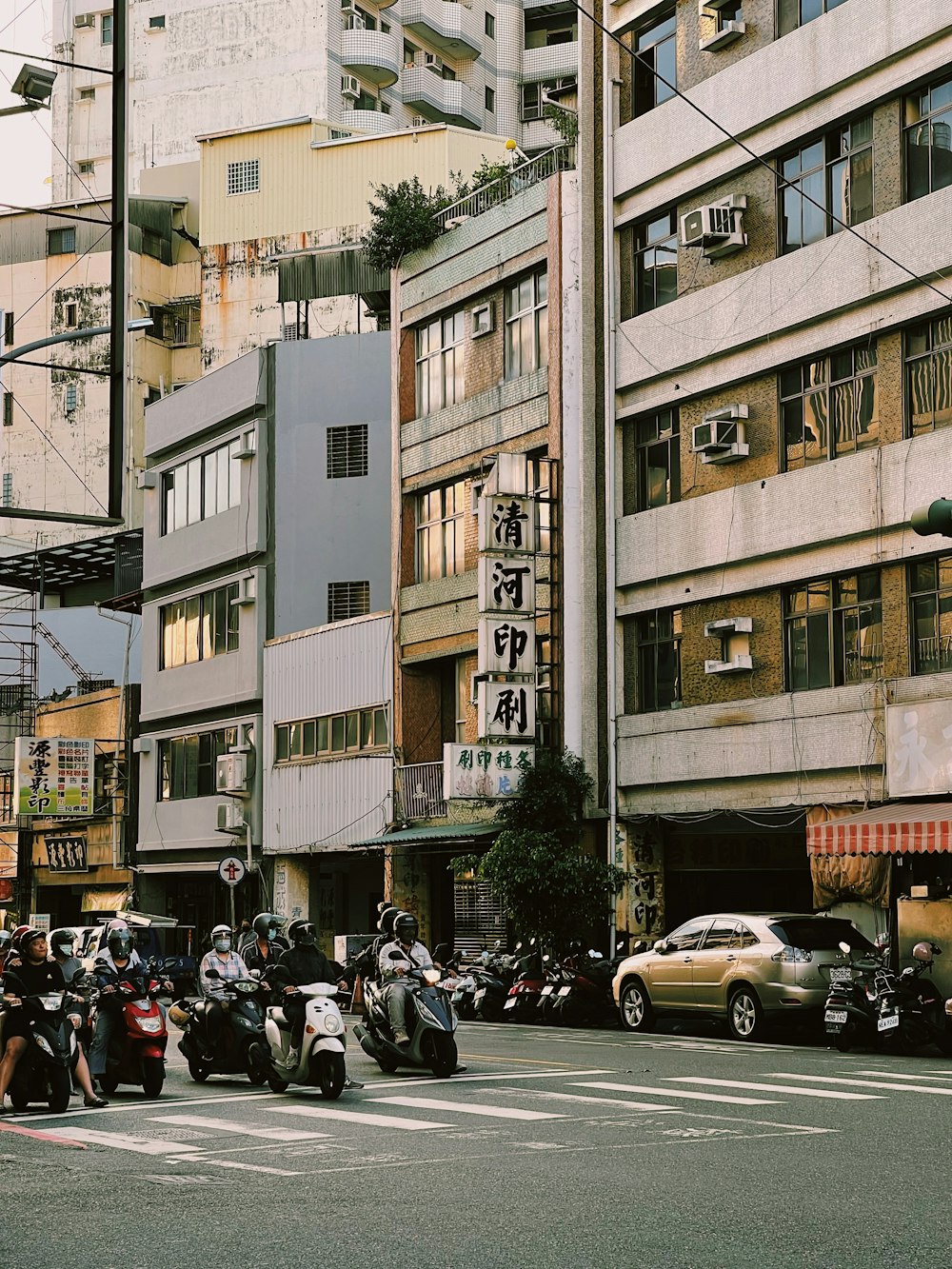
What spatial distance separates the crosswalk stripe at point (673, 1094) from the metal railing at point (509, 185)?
75.0 feet

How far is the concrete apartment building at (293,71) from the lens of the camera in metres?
68.7

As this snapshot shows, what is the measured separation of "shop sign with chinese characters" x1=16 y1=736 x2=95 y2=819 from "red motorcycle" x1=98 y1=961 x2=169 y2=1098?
116 feet

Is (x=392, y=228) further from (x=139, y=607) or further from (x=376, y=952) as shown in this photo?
(x=376, y=952)

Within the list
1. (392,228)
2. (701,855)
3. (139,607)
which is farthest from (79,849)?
(701,855)

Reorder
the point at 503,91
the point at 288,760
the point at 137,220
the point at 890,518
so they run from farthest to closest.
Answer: the point at 503,91 < the point at 137,220 < the point at 288,760 < the point at 890,518

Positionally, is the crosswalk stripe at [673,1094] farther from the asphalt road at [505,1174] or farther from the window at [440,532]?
the window at [440,532]

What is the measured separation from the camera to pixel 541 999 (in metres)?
30.2

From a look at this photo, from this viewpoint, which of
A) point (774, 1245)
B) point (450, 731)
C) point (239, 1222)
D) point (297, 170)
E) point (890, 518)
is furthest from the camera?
point (297, 170)

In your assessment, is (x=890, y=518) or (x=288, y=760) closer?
(x=890, y=518)

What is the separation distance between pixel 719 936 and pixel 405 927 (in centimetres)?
661

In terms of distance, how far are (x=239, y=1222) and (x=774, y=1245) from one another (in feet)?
9.11

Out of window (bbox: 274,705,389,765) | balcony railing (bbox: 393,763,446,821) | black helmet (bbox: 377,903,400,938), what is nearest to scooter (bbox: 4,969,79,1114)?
black helmet (bbox: 377,903,400,938)

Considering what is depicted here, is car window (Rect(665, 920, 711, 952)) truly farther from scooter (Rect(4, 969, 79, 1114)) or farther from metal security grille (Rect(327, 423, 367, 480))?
metal security grille (Rect(327, 423, 367, 480))

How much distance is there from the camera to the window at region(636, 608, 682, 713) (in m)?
33.3
